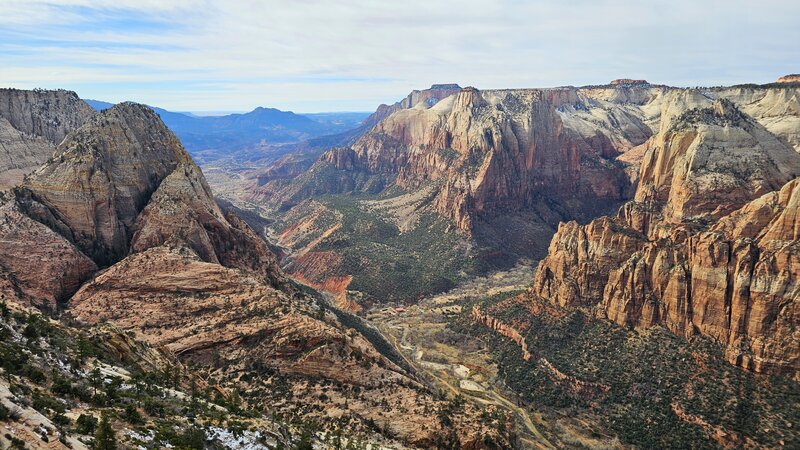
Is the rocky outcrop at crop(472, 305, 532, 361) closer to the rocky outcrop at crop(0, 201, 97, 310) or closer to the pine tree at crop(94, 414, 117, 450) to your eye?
the rocky outcrop at crop(0, 201, 97, 310)

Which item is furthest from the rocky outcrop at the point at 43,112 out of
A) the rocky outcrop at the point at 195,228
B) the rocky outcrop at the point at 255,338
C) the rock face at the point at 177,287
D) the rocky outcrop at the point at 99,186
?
the rocky outcrop at the point at 255,338

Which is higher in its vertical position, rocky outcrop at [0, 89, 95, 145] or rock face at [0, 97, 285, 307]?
rocky outcrop at [0, 89, 95, 145]

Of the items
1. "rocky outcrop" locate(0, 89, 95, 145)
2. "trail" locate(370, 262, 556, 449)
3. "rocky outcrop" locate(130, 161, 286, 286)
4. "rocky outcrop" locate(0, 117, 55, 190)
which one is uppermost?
"rocky outcrop" locate(0, 89, 95, 145)

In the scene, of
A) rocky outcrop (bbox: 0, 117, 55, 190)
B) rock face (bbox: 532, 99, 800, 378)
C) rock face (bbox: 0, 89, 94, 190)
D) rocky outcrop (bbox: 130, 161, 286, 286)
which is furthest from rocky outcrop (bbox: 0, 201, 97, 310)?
rock face (bbox: 532, 99, 800, 378)

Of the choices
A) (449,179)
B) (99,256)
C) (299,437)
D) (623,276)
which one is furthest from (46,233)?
(449,179)

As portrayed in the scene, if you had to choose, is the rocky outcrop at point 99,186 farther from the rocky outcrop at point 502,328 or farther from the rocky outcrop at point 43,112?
the rocky outcrop at point 502,328

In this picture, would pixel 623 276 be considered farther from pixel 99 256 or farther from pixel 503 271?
pixel 99 256

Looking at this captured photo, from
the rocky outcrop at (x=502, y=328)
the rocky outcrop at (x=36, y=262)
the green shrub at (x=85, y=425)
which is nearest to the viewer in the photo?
the green shrub at (x=85, y=425)
